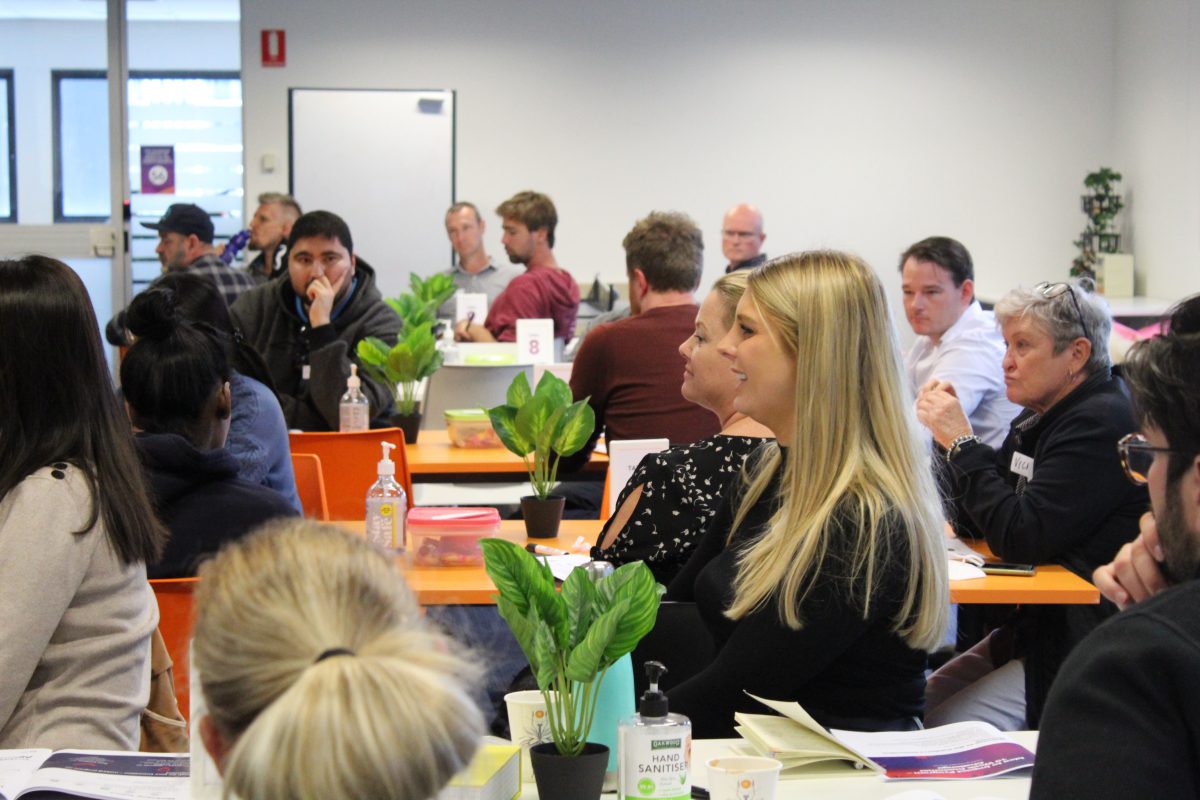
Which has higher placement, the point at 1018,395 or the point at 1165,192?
the point at 1165,192

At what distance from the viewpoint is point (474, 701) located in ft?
3.36

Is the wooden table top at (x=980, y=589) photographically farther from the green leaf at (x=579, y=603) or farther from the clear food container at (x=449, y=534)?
the green leaf at (x=579, y=603)

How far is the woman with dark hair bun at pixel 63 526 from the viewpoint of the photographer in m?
1.90

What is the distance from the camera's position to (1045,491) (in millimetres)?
3043

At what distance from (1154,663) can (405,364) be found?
3.31m

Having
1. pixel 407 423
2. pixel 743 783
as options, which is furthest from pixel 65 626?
pixel 407 423

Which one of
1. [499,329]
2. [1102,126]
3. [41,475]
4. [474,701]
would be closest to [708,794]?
[474,701]

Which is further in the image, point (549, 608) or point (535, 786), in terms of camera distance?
point (535, 786)

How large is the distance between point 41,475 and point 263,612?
1.12 meters

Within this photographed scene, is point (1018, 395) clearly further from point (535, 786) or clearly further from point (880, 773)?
point (535, 786)

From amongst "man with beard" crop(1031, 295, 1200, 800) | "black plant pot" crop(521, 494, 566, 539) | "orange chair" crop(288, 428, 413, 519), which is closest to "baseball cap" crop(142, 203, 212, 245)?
"orange chair" crop(288, 428, 413, 519)

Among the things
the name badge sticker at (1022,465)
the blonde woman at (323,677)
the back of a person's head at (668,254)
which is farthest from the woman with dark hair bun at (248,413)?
the blonde woman at (323,677)

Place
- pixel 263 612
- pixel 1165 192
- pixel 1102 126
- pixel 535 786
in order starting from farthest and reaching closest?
pixel 1102 126, pixel 1165 192, pixel 535 786, pixel 263 612

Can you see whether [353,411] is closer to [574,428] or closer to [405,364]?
[405,364]
